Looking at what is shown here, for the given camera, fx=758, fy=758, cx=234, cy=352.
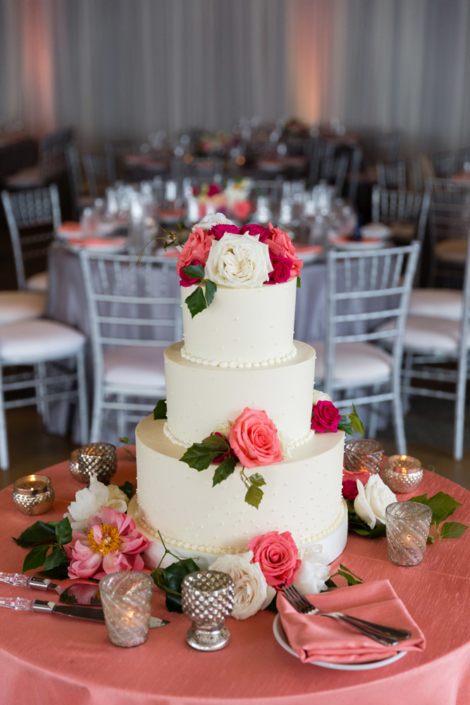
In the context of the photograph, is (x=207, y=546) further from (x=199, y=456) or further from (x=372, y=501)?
(x=372, y=501)

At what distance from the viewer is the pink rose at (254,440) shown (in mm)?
1307

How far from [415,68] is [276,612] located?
8.90 m

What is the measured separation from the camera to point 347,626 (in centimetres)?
122

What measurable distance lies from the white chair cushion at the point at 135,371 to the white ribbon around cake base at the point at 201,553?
4.89ft

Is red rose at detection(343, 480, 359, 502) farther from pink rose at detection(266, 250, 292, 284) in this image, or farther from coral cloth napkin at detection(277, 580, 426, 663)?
pink rose at detection(266, 250, 292, 284)

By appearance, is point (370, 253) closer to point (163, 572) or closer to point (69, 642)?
point (163, 572)

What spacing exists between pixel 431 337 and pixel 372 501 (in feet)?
6.54

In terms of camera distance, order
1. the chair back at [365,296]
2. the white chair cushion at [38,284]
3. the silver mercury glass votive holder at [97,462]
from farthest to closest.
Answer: the white chair cushion at [38,284] → the chair back at [365,296] → the silver mercury glass votive holder at [97,462]

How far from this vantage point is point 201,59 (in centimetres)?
1028

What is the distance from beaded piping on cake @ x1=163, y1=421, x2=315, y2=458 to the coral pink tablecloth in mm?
284

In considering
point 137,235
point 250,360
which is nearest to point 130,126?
point 137,235

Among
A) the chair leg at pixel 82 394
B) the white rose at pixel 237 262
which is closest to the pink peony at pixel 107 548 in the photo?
the white rose at pixel 237 262

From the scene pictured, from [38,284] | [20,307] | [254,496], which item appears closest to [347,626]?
[254,496]

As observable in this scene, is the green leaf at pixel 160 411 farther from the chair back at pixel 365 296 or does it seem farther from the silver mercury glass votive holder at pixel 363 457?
the chair back at pixel 365 296
